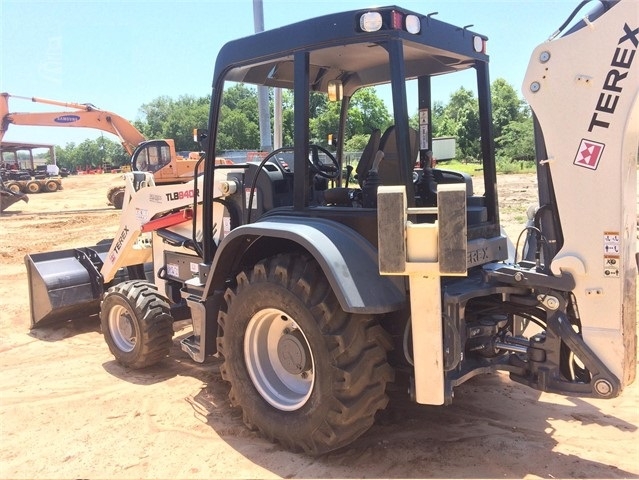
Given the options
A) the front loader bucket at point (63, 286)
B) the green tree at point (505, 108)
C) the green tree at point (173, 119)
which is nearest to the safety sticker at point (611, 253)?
the front loader bucket at point (63, 286)

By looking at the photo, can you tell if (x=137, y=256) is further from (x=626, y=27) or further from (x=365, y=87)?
(x=626, y=27)

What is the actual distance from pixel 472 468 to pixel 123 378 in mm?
2987

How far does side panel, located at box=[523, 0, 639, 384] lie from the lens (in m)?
2.62

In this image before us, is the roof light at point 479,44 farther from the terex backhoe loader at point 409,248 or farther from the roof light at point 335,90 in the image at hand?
the roof light at point 335,90

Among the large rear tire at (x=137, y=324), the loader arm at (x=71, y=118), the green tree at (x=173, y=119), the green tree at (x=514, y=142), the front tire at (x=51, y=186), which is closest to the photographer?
the large rear tire at (x=137, y=324)

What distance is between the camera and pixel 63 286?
230 inches

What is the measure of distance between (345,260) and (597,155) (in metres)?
1.33

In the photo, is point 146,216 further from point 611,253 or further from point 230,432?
point 611,253

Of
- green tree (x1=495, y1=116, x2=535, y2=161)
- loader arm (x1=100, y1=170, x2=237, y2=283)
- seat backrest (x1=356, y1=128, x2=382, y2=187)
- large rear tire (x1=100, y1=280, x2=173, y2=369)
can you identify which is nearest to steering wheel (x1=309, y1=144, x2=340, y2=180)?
seat backrest (x1=356, y1=128, x2=382, y2=187)

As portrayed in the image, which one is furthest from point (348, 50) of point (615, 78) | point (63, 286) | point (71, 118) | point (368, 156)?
point (71, 118)

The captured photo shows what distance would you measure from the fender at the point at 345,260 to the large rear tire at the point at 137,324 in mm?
1657

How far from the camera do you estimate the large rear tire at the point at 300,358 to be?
9.65 feet

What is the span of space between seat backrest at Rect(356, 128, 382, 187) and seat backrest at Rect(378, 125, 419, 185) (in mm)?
90

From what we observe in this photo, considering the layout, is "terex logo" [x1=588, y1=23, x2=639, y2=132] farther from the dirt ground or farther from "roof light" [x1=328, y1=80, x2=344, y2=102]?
"roof light" [x1=328, y1=80, x2=344, y2=102]
